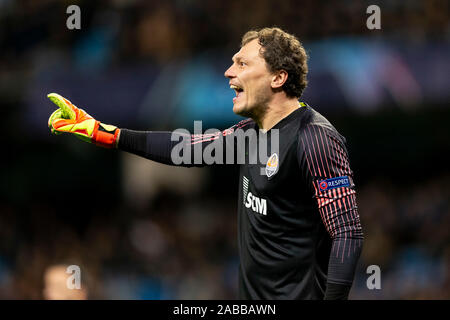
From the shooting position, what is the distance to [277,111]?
461 centimetres

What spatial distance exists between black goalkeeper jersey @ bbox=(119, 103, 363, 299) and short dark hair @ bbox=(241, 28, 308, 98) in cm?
17

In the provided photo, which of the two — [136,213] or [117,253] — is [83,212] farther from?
[117,253]

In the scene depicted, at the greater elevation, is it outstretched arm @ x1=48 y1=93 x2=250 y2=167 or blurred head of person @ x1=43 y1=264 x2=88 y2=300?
outstretched arm @ x1=48 y1=93 x2=250 y2=167

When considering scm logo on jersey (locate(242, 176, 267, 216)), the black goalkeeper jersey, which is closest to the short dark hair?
the black goalkeeper jersey

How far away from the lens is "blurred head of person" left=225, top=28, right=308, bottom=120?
4.57m

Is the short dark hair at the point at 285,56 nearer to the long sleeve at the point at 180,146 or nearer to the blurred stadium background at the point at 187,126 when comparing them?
the long sleeve at the point at 180,146

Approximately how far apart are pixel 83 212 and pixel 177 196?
7.37ft
